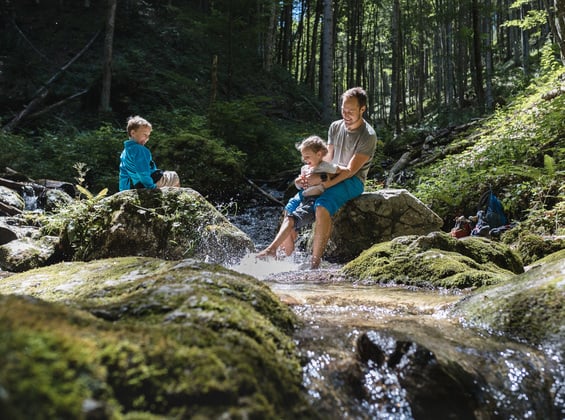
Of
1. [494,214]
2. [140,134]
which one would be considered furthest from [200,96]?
[494,214]

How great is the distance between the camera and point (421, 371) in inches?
59.1

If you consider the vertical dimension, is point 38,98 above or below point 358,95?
above

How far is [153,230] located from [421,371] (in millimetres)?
4480

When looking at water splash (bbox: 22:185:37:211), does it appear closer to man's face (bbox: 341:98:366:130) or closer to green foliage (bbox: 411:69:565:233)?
man's face (bbox: 341:98:366:130)

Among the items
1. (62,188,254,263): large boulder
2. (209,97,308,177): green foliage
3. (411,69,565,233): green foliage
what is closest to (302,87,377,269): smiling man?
(62,188,254,263): large boulder

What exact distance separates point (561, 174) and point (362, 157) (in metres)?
3.40

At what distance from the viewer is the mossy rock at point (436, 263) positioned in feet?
11.6

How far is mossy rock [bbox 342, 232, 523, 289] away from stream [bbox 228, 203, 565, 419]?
1368mm

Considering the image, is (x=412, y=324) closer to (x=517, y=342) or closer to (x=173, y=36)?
(x=517, y=342)

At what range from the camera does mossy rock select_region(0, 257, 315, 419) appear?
2.92 feet

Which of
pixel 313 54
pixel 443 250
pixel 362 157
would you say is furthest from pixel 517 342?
pixel 313 54

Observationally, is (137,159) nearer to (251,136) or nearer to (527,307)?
(527,307)

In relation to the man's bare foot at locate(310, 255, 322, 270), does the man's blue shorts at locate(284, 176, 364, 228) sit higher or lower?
higher

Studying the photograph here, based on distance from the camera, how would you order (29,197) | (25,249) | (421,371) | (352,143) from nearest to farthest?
1. (421,371)
2. (25,249)
3. (352,143)
4. (29,197)
